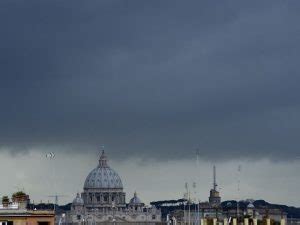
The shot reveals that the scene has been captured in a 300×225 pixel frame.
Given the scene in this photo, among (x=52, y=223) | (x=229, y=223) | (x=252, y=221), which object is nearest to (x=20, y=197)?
(x=52, y=223)

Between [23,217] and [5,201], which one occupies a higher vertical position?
[5,201]

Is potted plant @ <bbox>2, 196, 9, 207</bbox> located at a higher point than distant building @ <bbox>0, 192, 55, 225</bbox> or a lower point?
higher

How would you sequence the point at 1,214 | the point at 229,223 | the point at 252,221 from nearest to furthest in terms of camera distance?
1. the point at 1,214
2. the point at 252,221
3. the point at 229,223

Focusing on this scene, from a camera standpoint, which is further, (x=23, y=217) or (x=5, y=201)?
(x=5, y=201)

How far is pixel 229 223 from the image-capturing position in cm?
11881

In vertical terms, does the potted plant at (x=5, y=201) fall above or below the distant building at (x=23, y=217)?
above

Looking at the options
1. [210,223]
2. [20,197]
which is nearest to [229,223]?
[210,223]

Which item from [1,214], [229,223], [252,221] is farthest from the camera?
[229,223]

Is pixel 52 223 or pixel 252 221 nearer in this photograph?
pixel 52 223

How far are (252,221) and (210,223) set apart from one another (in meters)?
4.72

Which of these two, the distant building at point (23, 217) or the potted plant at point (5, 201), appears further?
the potted plant at point (5, 201)

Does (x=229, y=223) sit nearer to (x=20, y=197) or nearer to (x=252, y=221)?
(x=252, y=221)

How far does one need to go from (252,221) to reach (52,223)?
2985 centimetres

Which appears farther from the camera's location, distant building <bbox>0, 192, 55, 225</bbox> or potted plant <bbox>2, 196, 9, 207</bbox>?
potted plant <bbox>2, 196, 9, 207</bbox>
